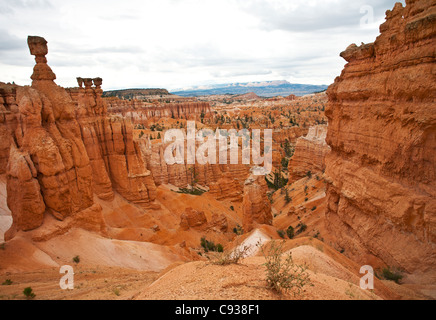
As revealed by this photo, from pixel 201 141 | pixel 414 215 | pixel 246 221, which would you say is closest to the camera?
pixel 414 215

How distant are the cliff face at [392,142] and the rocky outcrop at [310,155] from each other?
20.5 meters

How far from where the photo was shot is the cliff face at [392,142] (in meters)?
10.2

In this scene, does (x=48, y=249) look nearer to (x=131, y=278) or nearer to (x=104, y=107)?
(x=131, y=278)

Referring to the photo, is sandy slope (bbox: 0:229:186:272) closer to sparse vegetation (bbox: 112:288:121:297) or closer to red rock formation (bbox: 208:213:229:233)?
sparse vegetation (bbox: 112:288:121:297)

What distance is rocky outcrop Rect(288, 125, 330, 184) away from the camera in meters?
35.7

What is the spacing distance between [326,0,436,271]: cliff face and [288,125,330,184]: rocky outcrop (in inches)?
806

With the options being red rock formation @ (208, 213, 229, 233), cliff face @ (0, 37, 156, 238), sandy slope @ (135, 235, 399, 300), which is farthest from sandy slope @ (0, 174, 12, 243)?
red rock formation @ (208, 213, 229, 233)

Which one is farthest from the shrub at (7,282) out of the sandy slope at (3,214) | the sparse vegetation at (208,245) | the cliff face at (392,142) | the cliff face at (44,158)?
the sparse vegetation at (208,245)

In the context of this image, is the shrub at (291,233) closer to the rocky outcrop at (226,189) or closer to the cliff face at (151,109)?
the rocky outcrop at (226,189)

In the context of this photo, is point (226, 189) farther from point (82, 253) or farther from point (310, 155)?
point (82, 253)

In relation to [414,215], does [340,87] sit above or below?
above
